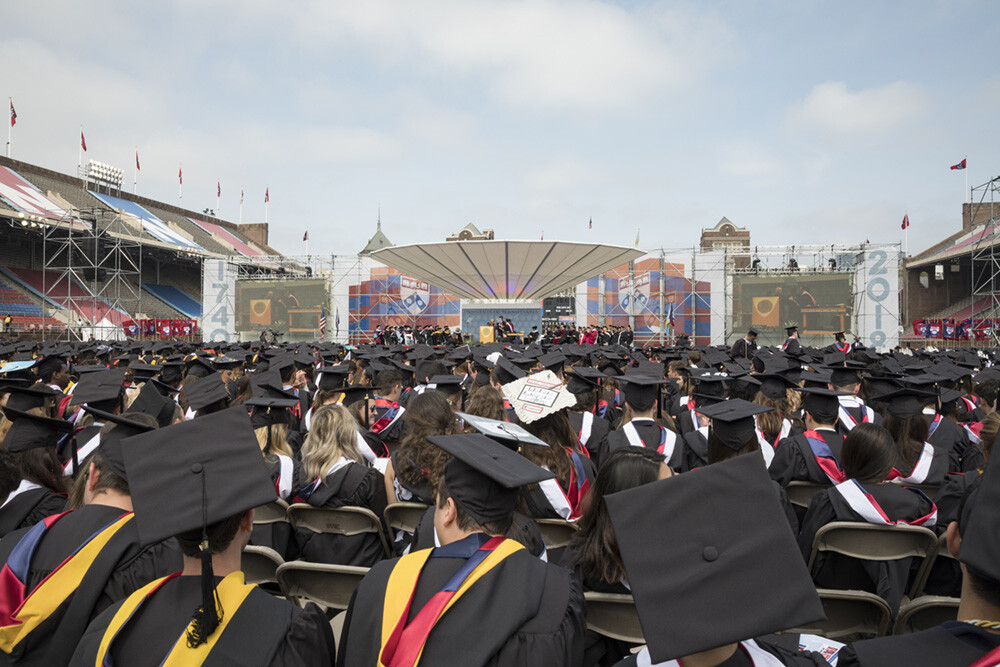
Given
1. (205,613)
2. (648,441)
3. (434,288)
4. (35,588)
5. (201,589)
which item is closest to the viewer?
(205,613)

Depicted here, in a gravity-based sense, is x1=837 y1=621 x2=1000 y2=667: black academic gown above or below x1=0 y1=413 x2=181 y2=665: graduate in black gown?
above

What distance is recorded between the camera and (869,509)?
108 inches

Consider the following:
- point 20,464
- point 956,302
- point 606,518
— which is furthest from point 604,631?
point 956,302

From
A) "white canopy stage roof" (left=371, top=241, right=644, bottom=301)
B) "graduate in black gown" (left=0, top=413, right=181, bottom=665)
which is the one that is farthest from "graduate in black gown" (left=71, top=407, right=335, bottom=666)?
"white canopy stage roof" (left=371, top=241, right=644, bottom=301)

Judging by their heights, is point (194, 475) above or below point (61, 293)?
below

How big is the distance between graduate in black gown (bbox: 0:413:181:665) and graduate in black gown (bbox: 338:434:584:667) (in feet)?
2.90

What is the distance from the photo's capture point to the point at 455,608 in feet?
4.74

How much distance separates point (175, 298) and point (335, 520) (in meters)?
40.5

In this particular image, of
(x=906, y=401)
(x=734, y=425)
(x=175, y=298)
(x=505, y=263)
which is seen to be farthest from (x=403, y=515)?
(x=175, y=298)

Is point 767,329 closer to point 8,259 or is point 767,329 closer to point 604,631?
point 604,631

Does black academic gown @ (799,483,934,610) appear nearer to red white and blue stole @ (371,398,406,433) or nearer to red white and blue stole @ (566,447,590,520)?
red white and blue stole @ (566,447,590,520)

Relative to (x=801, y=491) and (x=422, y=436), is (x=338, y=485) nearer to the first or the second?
(x=422, y=436)

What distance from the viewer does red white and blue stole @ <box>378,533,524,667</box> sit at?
1.41 m

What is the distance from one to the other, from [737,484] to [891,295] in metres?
27.3
